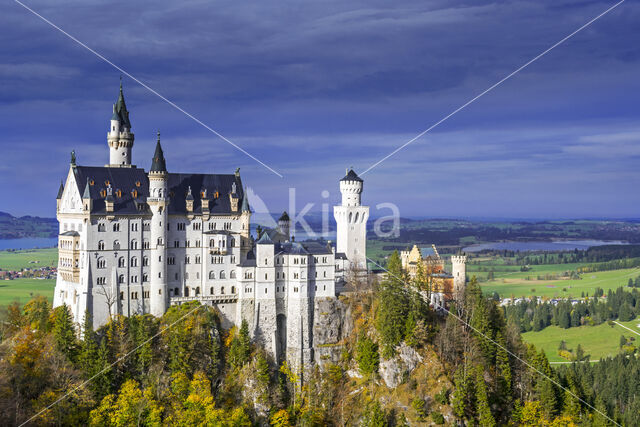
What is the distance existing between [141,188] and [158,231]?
19.7 feet

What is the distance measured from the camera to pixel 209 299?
8325 cm

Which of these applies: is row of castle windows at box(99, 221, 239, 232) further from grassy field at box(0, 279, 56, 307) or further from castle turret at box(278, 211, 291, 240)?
grassy field at box(0, 279, 56, 307)

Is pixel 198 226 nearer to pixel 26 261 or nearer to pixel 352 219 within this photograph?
pixel 352 219

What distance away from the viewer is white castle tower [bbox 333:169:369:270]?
9614cm

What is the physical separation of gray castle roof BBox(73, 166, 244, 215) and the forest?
530 inches

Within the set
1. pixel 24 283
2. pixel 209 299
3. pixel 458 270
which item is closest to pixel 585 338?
pixel 458 270

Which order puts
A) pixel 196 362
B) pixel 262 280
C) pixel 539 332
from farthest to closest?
pixel 539 332 → pixel 262 280 → pixel 196 362

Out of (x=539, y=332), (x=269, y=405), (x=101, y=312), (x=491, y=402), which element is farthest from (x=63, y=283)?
(x=539, y=332)

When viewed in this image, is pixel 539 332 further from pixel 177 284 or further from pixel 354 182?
pixel 177 284

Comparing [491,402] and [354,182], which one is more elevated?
[354,182]

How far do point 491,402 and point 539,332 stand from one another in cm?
10104

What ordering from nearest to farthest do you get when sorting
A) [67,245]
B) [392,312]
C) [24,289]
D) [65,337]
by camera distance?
[65,337] < [392,312] < [67,245] < [24,289]

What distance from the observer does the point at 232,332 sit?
82.4 meters

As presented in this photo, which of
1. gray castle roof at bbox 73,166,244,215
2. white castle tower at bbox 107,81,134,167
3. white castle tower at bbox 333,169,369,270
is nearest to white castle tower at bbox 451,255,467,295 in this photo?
white castle tower at bbox 333,169,369,270
